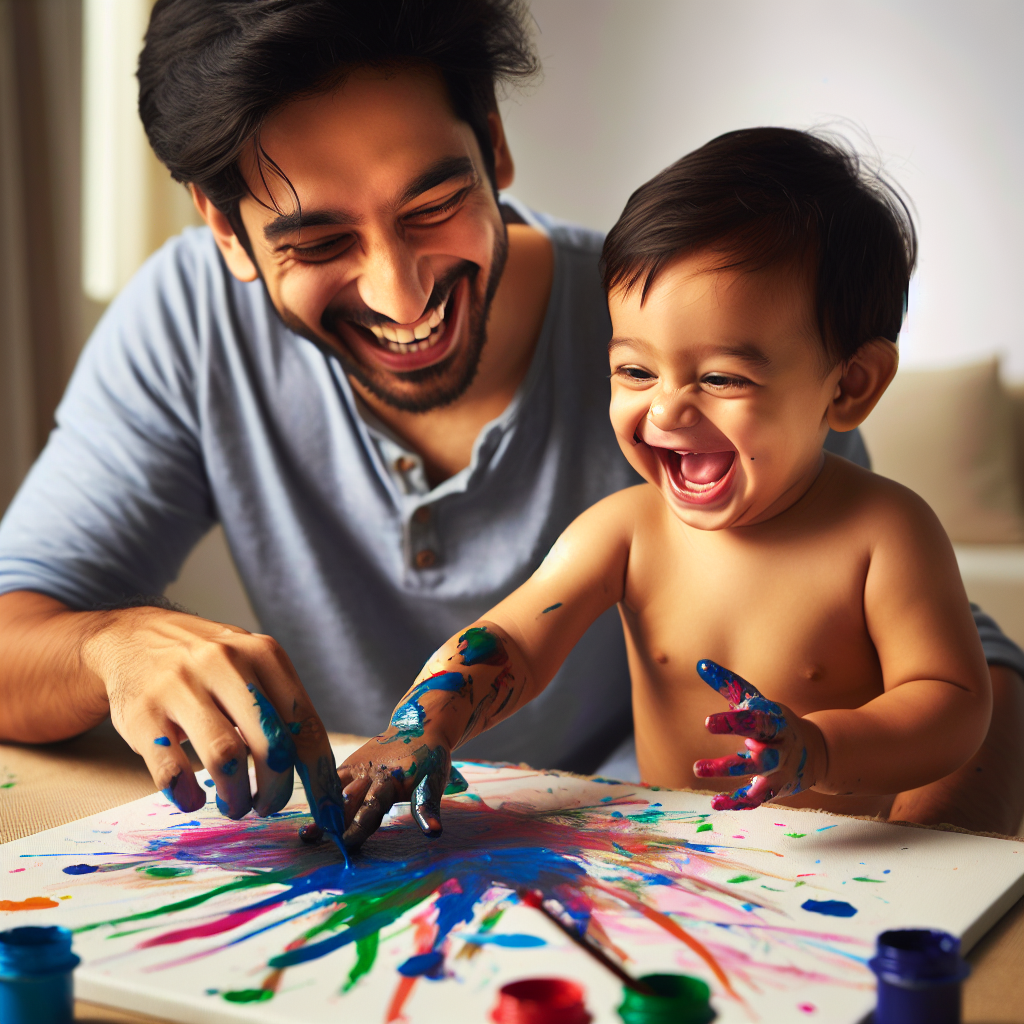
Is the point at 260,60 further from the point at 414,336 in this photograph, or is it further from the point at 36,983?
the point at 36,983

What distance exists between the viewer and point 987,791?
0.89m

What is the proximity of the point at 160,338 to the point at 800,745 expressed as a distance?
101 centimetres

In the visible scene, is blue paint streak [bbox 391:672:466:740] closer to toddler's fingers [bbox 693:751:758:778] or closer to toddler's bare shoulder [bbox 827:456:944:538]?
toddler's fingers [bbox 693:751:758:778]

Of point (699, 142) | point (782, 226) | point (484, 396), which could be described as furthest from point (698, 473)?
point (699, 142)

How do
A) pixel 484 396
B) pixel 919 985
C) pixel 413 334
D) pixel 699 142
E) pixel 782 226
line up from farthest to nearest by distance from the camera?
pixel 699 142 → pixel 484 396 → pixel 413 334 → pixel 782 226 → pixel 919 985

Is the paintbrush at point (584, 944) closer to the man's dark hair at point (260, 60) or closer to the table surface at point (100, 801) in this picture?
the table surface at point (100, 801)

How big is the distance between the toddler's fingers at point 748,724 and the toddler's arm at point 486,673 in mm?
199

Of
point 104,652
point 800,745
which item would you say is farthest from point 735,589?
point 104,652

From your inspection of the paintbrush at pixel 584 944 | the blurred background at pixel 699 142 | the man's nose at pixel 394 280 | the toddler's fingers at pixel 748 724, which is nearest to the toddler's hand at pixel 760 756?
the toddler's fingers at pixel 748 724

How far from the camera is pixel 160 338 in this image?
1.35 metres

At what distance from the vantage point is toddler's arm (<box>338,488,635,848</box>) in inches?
28.3

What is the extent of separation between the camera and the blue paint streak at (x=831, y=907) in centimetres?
57

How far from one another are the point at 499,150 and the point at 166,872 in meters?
0.87

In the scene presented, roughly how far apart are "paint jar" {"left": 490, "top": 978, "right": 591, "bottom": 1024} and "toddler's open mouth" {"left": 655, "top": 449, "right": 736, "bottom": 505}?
46 cm
